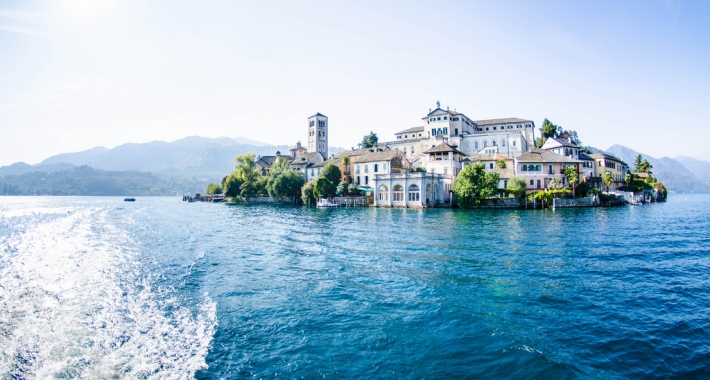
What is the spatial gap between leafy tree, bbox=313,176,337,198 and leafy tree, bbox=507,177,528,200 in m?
37.2

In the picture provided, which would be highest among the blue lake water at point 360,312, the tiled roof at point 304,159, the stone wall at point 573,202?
the tiled roof at point 304,159

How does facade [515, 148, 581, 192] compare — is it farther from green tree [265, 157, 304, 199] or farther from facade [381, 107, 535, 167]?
green tree [265, 157, 304, 199]

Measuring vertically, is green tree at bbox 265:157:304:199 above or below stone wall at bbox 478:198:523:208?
above

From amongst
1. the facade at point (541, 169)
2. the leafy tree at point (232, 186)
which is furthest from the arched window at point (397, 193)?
the leafy tree at point (232, 186)

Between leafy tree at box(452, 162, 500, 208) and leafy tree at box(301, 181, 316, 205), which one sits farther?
leafy tree at box(301, 181, 316, 205)

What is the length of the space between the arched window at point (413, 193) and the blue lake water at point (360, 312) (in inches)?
1759

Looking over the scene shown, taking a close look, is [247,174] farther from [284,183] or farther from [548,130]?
[548,130]

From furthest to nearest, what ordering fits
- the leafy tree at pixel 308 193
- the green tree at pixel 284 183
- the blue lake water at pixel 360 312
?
the green tree at pixel 284 183 → the leafy tree at pixel 308 193 → the blue lake water at pixel 360 312

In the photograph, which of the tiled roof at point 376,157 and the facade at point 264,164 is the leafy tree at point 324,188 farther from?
the facade at point 264,164

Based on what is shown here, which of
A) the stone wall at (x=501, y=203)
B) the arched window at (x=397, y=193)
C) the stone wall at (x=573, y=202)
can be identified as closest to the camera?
the stone wall at (x=573, y=202)

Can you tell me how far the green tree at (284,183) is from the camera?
Result: 93.1 meters

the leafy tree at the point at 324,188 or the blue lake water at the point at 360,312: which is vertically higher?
the leafy tree at the point at 324,188

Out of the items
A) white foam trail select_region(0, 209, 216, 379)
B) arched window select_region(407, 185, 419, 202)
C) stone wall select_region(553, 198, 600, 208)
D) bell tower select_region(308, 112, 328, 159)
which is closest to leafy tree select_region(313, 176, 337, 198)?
arched window select_region(407, 185, 419, 202)

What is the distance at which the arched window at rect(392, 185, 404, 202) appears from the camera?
72419mm
